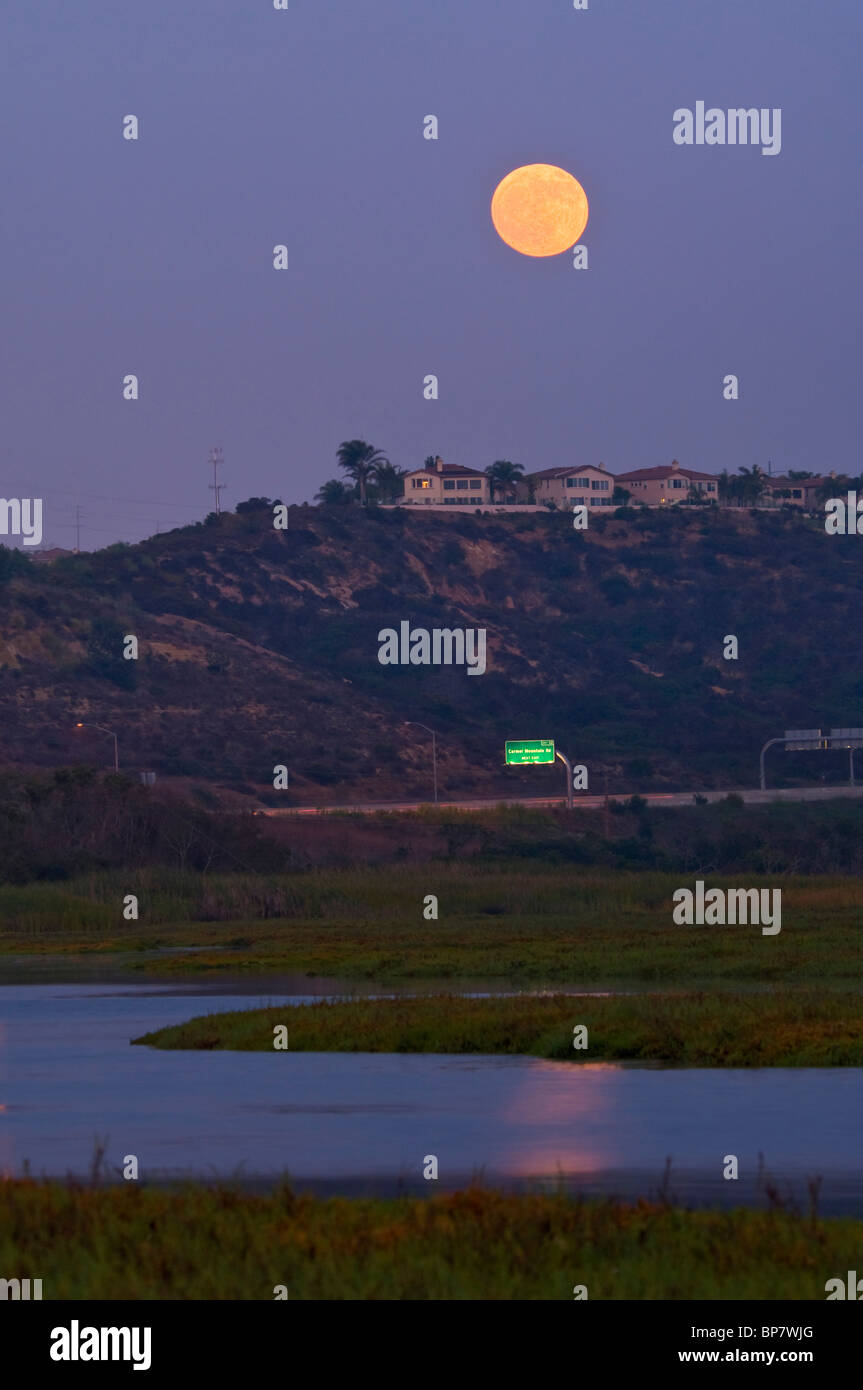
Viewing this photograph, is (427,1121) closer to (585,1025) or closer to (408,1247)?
(585,1025)

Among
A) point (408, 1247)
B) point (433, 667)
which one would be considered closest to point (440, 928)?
point (408, 1247)

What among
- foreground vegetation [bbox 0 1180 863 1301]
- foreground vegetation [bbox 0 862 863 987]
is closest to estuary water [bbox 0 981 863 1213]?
foreground vegetation [bbox 0 1180 863 1301]

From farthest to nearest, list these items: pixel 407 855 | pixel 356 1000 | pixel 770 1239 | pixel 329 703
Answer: pixel 329 703 < pixel 407 855 < pixel 356 1000 < pixel 770 1239

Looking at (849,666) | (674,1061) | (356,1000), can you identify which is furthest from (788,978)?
(849,666)

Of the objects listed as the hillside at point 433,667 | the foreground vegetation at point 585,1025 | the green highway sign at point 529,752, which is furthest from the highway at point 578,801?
the foreground vegetation at point 585,1025

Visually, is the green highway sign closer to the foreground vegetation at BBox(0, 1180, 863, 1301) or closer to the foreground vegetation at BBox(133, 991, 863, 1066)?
the foreground vegetation at BBox(133, 991, 863, 1066)

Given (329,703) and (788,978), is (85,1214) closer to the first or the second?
(788,978)

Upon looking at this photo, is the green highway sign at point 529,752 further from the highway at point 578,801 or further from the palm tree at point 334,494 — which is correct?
the palm tree at point 334,494
